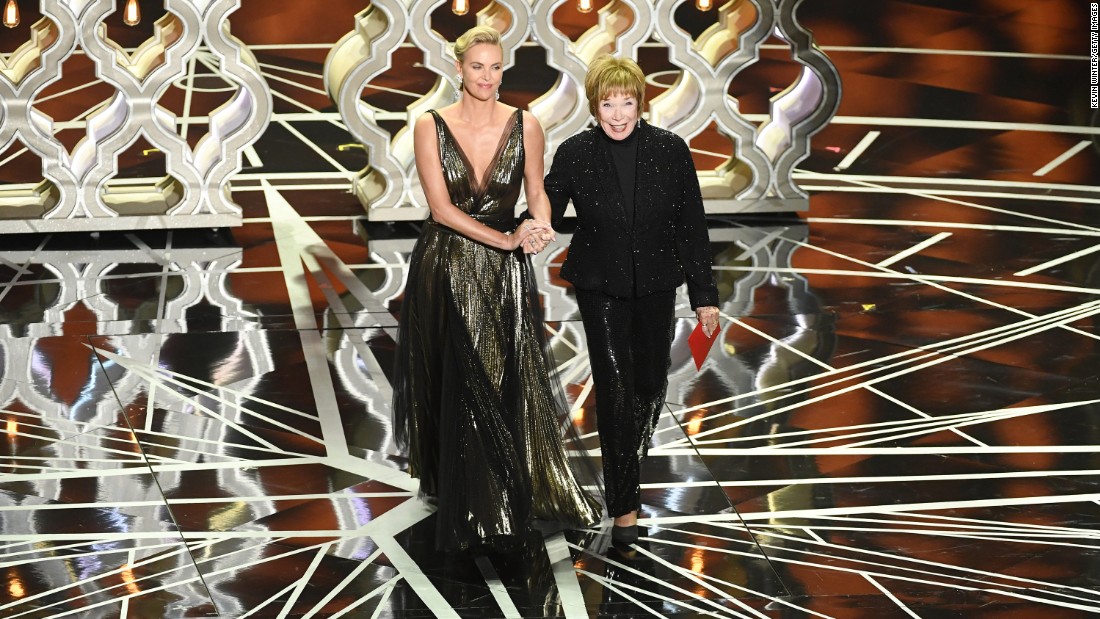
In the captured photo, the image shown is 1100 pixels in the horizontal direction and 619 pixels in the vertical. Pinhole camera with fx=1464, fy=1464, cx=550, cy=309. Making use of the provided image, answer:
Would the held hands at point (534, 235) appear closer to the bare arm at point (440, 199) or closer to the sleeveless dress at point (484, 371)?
the bare arm at point (440, 199)

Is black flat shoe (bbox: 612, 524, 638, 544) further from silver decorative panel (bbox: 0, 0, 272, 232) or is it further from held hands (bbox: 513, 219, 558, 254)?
silver decorative panel (bbox: 0, 0, 272, 232)

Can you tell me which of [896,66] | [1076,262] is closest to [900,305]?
[1076,262]

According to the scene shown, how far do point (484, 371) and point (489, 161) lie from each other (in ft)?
2.02

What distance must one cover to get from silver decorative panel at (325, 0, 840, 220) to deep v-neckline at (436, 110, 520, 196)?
3.58 metres

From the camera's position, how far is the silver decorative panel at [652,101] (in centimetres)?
783

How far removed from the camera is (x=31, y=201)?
309 inches

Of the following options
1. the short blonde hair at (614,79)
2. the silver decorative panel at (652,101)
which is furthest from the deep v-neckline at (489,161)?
the silver decorative panel at (652,101)

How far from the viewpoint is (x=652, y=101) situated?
8.12 m

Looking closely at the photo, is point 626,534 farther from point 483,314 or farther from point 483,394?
point 483,314

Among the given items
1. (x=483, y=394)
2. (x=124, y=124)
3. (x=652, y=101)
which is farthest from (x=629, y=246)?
(x=124, y=124)

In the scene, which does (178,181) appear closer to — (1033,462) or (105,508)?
(105,508)

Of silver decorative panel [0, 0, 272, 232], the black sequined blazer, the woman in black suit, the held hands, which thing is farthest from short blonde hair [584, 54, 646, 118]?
silver decorative panel [0, 0, 272, 232]

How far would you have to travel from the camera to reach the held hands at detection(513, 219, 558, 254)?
4172 mm

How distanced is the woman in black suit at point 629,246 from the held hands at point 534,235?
120 mm
